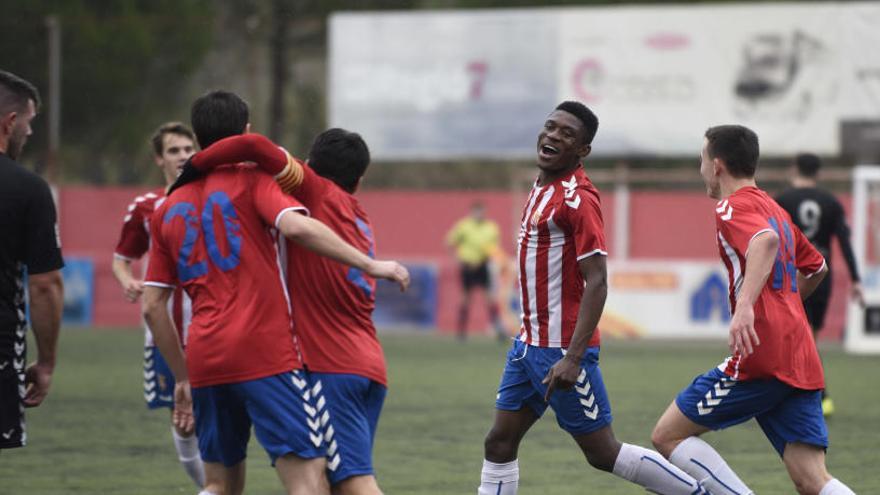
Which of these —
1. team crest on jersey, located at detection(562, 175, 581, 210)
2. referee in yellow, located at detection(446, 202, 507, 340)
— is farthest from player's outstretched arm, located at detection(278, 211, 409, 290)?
referee in yellow, located at detection(446, 202, 507, 340)

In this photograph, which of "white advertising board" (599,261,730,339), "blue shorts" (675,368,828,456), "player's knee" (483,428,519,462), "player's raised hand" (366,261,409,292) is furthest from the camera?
"white advertising board" (599,261,730,339)

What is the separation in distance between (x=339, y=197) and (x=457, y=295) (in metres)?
19.0

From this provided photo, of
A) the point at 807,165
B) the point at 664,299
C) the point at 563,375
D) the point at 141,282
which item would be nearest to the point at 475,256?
the point at 664,299

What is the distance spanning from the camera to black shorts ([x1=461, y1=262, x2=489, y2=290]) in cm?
2245

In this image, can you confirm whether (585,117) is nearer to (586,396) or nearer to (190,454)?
(586,396)

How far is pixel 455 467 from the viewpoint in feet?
29.7

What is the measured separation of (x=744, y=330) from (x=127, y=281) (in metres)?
3.70

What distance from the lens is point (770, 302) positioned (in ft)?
20.0

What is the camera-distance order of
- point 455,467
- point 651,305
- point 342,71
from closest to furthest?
point 455,467 < point 651,305 < point 342,71

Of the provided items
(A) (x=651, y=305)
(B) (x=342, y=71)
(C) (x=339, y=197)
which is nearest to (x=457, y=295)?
(A) (x=651, y=305)

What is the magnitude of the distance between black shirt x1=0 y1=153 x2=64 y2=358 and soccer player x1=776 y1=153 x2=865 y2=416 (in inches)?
294

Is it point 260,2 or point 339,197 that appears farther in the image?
point 260,2

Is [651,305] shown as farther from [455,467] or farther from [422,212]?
[455,467]

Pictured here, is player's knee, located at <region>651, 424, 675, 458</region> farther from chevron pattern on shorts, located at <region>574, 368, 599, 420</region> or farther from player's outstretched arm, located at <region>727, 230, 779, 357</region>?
player's outstretched arm, located at <region>727, 230, 779, 357</region>
